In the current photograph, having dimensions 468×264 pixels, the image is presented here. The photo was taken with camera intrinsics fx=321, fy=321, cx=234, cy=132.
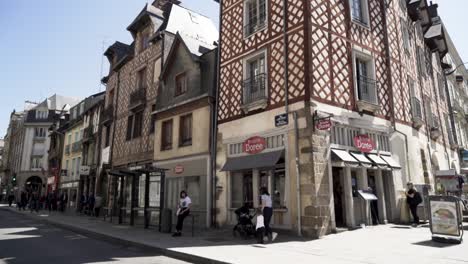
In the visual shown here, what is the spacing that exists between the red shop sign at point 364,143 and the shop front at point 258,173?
2555 mm

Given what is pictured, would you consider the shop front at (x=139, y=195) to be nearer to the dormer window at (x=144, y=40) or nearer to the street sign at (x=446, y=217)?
the dormer window at (x=144, y=40)

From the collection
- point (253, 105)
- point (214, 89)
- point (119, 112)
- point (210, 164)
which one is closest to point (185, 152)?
point (210, 164)

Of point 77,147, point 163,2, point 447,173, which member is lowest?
point 447,173

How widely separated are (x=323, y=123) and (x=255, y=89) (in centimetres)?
336

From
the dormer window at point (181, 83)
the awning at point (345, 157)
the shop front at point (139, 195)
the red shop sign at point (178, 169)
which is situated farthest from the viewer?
the dormer window at point (181, 83)

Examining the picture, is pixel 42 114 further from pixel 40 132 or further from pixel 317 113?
pixel 317 113

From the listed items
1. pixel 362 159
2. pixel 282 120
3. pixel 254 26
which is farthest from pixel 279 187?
pixel 254 26

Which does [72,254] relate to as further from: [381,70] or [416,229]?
[381,70]

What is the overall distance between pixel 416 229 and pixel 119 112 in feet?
55.8

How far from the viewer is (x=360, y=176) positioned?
1100 centimetres

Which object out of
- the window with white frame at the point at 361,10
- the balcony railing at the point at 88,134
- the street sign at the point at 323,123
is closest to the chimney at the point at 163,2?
the balcony railing at the point at 88,134

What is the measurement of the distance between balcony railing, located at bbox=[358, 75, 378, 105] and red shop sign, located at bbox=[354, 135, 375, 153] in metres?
1.55

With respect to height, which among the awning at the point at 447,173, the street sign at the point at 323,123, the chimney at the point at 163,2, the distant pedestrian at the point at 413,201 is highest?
the chimney at the point at 163,2

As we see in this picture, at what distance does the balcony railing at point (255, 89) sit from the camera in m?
11.4
